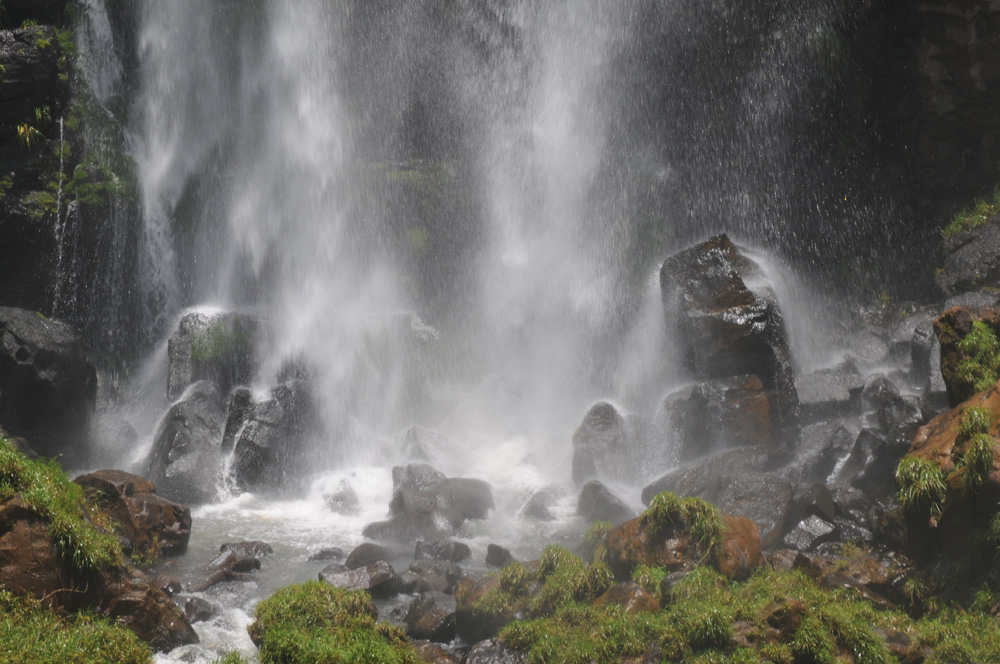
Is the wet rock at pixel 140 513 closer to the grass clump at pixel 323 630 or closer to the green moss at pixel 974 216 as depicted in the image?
the grass clump at pixel 323 630

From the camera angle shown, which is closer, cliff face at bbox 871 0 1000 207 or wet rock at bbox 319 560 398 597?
wet rock at bbox 319 560 398 597

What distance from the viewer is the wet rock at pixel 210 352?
19.1 m

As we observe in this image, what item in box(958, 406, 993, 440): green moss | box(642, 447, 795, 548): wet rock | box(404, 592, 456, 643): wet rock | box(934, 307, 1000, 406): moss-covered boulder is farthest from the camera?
box(642, 447, 795, 548): wet rock

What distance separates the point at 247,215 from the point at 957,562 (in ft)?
79.6

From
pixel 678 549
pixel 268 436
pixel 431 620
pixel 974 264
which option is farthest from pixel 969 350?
pixel 268 436

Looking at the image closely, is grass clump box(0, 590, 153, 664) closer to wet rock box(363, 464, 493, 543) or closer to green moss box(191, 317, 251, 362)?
wet rock box(363, 464, 493, 543)

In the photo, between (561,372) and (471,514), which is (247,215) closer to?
(561,372)

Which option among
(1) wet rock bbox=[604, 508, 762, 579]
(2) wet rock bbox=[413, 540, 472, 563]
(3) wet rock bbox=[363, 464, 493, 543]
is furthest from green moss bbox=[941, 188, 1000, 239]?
(2) wet rock bbox=[413, 540, 472, 563]

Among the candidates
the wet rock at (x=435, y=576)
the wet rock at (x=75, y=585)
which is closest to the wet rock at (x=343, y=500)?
the wet rock at (x=435, y=576)

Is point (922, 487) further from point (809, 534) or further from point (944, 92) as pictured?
point (944, 92)

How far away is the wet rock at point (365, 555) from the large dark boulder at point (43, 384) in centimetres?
969

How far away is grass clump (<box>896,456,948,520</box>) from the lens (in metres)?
8.64

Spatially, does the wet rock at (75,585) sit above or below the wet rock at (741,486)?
below

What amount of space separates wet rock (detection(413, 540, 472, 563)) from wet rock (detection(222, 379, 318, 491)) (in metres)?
6.24
